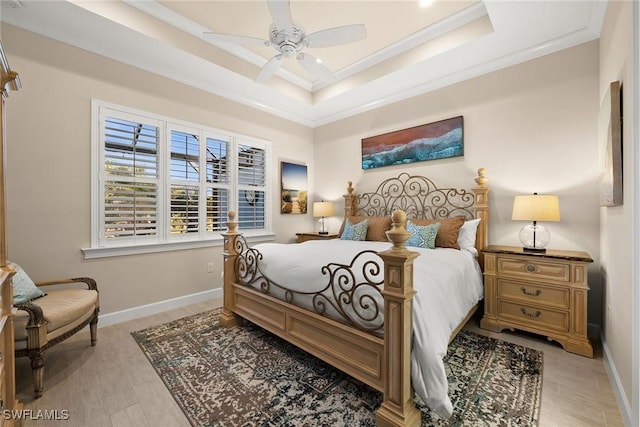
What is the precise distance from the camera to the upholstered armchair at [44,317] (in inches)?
68.6

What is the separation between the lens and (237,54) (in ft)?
11.1

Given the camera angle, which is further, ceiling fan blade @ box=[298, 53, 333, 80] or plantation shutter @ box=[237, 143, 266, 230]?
plantation shutter @ box=[237, 143, 266, 230]

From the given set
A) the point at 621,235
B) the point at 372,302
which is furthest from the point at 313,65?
the point at 621,235

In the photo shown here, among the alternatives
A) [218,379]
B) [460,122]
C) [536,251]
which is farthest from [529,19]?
[218,379]

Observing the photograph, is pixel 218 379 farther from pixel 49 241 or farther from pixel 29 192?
pixel 29 192

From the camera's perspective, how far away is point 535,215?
2484mm

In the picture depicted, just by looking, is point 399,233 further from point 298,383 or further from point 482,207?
point 482,207

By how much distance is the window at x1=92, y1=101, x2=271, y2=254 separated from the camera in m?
2.86

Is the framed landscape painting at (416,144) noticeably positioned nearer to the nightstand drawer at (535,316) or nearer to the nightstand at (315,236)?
the nightstand at (315,236)

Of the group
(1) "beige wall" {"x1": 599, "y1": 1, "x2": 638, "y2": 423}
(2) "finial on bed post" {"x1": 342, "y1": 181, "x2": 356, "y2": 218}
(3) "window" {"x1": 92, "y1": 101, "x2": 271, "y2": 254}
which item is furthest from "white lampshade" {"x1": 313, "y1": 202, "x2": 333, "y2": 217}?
(1) "beige wall" {"x1": 599, "y1": 1, "x2": 638, "y2": 423}

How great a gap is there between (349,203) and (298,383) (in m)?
2.98

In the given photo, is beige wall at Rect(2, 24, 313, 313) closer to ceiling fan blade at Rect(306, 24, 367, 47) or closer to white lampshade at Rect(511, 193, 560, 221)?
ceiling fan blade at Rect(306, 24, 367, 47)

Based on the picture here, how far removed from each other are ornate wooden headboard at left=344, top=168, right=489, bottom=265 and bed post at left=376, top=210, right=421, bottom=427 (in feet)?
6.66

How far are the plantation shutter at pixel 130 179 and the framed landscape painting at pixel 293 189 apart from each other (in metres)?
1.96
